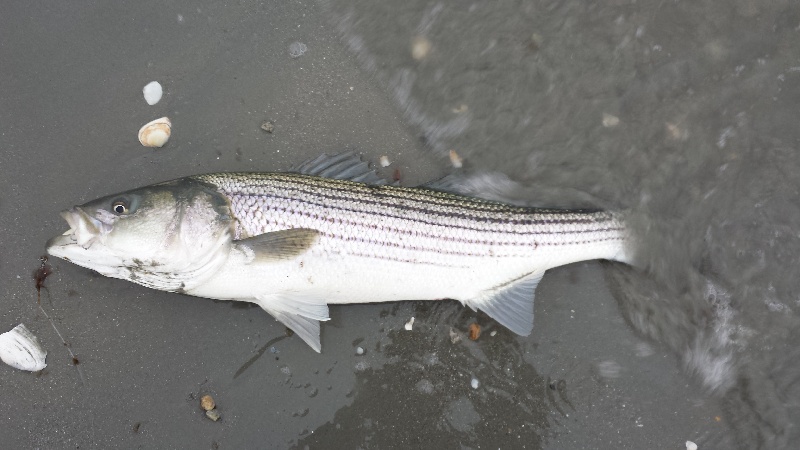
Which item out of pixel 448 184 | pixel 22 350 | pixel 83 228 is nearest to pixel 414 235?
pixel 448 184

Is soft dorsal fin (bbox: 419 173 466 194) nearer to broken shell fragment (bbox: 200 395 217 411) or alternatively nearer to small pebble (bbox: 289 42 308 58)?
small pebble (bbox: 289 42 308 58)

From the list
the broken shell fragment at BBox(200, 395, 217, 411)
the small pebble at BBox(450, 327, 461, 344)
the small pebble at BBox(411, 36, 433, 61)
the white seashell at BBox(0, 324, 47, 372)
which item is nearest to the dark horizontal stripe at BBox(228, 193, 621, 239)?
the small pebble at BBox(450, 327, 461, 344)

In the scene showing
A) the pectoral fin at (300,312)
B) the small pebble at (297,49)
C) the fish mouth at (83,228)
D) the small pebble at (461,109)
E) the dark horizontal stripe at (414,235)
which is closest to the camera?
the fish mouth at (83,228)

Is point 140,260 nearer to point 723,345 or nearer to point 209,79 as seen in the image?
point 209,79

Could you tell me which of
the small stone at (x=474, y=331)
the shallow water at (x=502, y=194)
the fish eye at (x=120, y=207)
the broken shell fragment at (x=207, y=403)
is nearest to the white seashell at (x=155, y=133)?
the shallow water at (x=502, y=194)

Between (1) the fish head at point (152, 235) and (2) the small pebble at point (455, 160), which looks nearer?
(1) the fish head at point (152, 235)

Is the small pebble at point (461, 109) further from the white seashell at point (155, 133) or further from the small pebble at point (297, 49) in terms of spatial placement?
the white seashell at point (155, 133)

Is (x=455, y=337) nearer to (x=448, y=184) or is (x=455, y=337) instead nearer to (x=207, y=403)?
(x=448, y=184)
